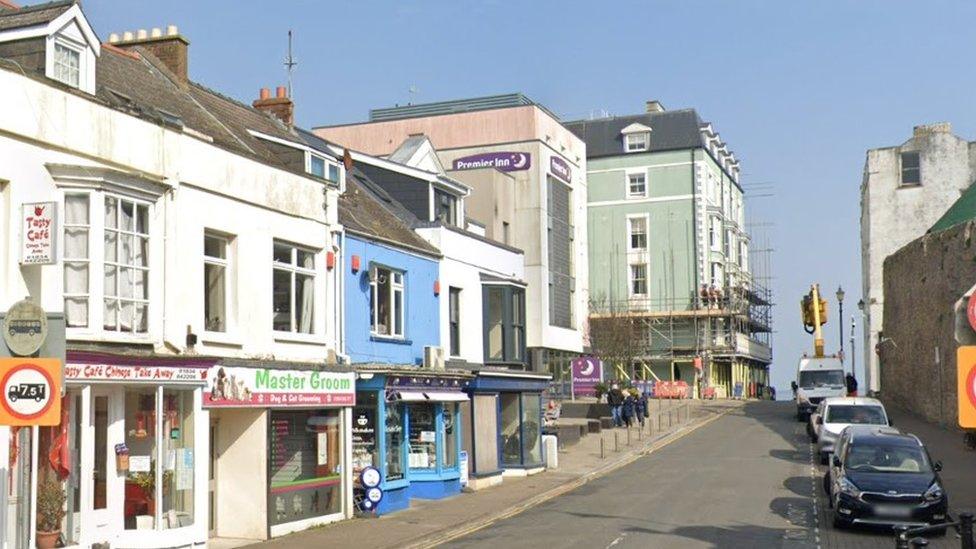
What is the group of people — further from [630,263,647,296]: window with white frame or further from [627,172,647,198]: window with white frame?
[627,172,647,198]: window with white frame

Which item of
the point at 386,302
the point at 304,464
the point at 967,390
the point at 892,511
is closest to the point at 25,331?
the point at 967,390

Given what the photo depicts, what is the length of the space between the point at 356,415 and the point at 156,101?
24.7ft

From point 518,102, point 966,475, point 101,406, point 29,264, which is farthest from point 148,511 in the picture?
point 518,102

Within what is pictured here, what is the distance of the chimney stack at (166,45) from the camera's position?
26719 mm

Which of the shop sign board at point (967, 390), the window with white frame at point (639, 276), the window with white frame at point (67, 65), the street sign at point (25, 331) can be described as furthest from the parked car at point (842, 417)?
the window with white frame at point (639, 276)

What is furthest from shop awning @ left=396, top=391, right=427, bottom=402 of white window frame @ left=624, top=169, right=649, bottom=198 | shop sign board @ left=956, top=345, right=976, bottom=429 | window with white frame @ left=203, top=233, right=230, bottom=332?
white window frame @ left=624, top=169, right=649, bottom=198

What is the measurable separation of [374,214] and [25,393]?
1830 cm

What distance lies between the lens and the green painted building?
78.7 meters

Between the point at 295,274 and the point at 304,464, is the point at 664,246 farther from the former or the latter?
the point at 304,464

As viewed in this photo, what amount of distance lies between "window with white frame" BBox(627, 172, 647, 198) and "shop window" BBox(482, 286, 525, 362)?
47.6 meters

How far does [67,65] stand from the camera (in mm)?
18078

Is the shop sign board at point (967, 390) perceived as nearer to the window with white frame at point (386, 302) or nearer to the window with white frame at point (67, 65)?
the window with white frame at point (67, 65)

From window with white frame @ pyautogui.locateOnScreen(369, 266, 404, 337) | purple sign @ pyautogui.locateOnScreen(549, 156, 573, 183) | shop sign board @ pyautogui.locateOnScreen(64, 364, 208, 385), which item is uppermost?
purple sign @ pyautogui.locateOnScreen(549, 156, 573, 183)

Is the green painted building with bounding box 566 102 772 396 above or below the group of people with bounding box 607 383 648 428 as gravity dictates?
above
